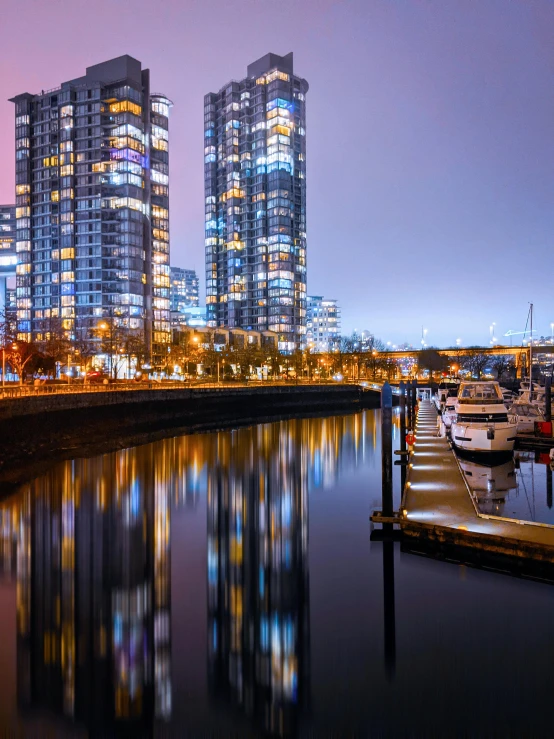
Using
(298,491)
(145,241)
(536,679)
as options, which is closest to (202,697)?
(536,679)

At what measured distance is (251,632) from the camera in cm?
1623

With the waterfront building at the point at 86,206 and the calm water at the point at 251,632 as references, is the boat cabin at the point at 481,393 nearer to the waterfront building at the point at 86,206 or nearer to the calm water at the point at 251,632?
the calm water at the point at 251,632

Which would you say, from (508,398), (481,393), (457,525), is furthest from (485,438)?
(508,398)

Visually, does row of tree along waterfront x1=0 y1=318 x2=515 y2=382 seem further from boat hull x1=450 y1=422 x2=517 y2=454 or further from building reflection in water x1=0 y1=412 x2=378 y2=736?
boat hull x1=450 y1=422 x2=517 y2=454

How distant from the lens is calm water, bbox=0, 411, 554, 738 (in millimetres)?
12586

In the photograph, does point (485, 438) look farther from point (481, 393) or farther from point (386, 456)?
point (386, 456)

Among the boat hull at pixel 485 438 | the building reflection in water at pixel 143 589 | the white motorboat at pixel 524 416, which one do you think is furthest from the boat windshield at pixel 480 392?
the building reflection in water at pixel 143 589

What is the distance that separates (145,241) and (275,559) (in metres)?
158

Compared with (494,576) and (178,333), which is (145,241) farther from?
(494,576)

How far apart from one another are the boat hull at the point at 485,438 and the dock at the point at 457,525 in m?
11.9

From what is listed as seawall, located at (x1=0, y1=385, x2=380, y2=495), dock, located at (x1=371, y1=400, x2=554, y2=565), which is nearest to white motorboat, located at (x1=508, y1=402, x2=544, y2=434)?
dock, located at (x1=371, y1=400, x2=554, y2=565)

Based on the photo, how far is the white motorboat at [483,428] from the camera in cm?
4116

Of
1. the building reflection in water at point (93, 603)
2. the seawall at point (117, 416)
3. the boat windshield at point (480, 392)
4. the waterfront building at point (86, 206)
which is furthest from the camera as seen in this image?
the waterfront building at point (86, 206)

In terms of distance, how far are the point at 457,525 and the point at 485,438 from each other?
2173 centimetres
